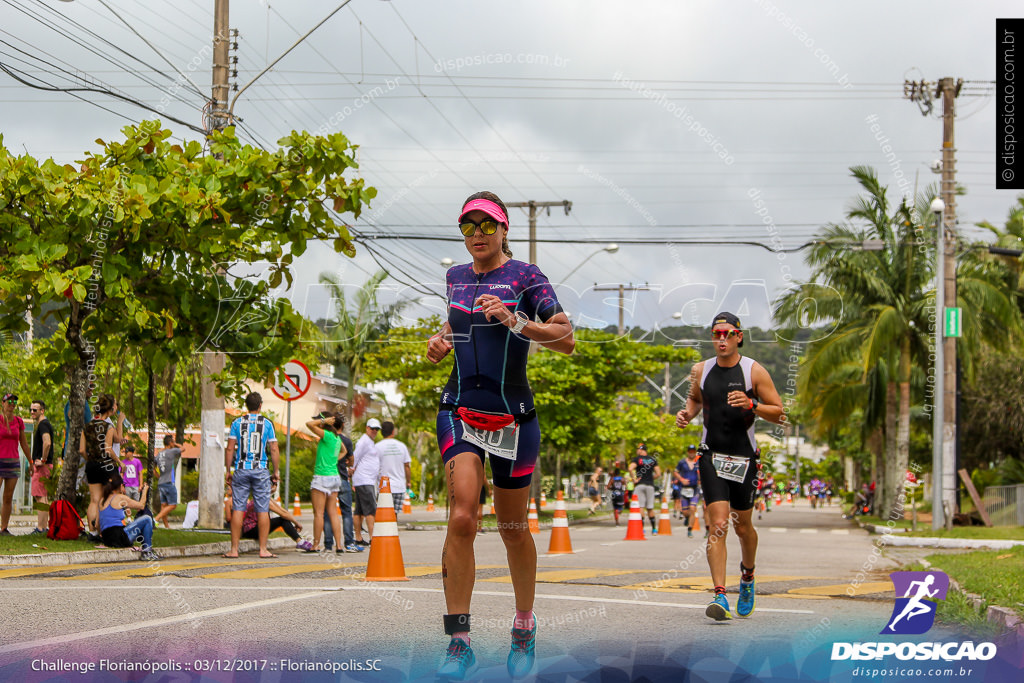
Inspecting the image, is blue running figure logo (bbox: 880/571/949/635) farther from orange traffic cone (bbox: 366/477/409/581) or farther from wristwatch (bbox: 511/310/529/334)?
orange traffic cone (bbox: 366/477/409/581)

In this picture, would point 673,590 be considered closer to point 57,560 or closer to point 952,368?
point 57,560

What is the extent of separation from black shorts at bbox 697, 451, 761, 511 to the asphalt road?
2.48ft

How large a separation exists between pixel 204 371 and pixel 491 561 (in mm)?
7430

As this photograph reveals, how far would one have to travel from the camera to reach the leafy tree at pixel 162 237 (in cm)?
1130

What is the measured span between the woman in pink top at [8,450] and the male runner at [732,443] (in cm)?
920

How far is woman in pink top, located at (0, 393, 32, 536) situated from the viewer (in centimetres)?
1353

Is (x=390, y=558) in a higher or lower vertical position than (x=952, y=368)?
lower

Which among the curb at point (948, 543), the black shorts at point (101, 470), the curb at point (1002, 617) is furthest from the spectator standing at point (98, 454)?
the curb at point (948, 543)

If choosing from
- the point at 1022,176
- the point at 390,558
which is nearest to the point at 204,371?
the point at 390,558

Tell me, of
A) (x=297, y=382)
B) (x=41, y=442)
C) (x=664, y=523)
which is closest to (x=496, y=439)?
(x=41, y=442)

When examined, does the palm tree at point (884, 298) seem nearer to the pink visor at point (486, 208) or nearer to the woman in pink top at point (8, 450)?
the woman in pink top at point (8, 450)

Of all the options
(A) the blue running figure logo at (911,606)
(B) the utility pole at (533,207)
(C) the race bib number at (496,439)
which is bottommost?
(A) the blue running figure logo at (911,606)

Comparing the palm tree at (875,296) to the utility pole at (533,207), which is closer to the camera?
the palm tree at (875,296)

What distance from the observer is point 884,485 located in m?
37.7
